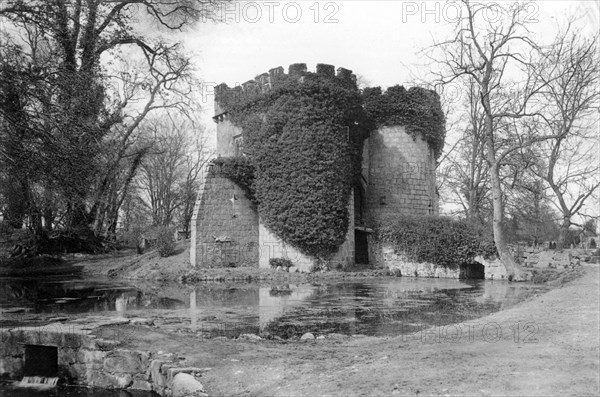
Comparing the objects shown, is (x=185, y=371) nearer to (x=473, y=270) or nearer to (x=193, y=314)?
(x=193, y=314)

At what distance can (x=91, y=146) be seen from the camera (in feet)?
39.3

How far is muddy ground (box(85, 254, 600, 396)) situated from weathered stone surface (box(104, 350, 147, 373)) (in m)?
0.32

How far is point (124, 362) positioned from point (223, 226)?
16700mm

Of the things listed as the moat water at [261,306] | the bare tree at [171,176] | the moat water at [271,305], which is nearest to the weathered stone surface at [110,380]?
the moat water at [261,306]

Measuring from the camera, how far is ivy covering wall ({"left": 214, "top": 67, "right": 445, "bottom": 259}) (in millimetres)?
22484

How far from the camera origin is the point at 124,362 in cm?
709

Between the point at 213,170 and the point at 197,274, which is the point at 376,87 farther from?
the point at 197,274

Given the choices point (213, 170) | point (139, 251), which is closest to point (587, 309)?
point (213, 170)

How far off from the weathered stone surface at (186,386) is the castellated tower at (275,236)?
16.4 metres

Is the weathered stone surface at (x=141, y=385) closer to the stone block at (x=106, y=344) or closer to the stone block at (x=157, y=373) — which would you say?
the stone block at (x=157, y=373)

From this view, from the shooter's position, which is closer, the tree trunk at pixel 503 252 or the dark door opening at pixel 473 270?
the tree trunk at pixel 503 252

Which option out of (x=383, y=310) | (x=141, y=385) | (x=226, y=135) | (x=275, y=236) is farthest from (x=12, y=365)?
(x=226, y=135)

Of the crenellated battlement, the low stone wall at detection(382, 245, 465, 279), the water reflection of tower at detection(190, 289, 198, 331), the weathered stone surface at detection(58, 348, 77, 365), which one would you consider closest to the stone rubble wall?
the low stone wall at detection(382, 245, 465, 279)

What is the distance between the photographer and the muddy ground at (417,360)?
488 cm
